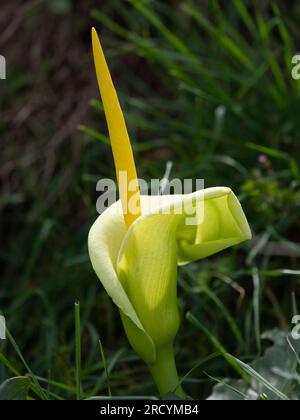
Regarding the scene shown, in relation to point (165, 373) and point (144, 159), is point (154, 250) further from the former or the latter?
point (144, 159)

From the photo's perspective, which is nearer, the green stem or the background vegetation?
the green stem

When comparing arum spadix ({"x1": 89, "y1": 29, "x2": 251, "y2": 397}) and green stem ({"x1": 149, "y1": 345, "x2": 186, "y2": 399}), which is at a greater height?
arum spadix ({"x1": 89, "y1": 29, "x2": 251, "y2": 397})

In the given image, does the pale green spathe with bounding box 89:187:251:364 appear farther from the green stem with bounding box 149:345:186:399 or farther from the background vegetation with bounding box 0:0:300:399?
the background vegetation with bounding box 0:0:300:399

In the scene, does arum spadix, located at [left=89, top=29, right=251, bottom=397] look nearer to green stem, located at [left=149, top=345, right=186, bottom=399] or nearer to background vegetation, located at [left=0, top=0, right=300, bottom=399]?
green stem, located at [left=149, top=345, right=186, bottom=399]

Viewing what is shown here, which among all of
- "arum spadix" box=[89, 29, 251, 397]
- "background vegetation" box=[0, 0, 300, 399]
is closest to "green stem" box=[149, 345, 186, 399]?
"arum spadix" box=[89, 29, 251, 397]

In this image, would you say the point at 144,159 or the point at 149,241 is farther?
the point at 144,159

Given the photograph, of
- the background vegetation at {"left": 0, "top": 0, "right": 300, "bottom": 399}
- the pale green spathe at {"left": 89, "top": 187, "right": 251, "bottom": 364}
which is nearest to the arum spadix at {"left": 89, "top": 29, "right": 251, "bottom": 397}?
the pale green spathe at {"left": 89, "top": 187, "right": 251, "bottom": 364}

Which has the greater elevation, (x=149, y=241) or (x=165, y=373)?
(x=149, y=241)

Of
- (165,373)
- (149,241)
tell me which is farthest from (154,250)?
(165,373)
